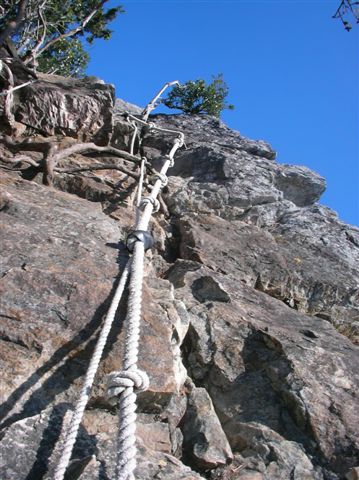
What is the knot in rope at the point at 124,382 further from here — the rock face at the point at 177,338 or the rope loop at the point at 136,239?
the rope loop at the point at 136,239

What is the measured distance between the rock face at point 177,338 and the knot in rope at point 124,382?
12.5 inches

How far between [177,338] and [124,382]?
1300mm

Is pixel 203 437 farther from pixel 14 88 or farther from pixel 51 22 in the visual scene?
pixel 51 22

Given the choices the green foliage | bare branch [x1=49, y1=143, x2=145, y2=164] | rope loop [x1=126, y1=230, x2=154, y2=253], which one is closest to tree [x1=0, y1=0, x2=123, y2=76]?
the green foliage

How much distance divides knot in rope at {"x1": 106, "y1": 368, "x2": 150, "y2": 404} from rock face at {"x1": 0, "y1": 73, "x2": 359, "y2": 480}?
1.05ft

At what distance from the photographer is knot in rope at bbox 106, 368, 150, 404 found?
2.03 m

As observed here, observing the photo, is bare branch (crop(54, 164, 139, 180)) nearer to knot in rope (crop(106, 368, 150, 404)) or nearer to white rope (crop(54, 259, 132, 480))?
white rope (crop(54, 259, 132, 480))

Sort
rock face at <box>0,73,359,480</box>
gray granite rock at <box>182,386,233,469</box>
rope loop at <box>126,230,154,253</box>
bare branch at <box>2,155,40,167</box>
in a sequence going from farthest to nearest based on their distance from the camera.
A: bare branch at <box>2,155,40,167</box> < rope loop at <box>126,230,154,253</box> < gray granite rock at <box>182,386,233,469</box> < rock face at <box>0,73,359,480</box>

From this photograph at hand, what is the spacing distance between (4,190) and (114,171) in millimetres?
2014

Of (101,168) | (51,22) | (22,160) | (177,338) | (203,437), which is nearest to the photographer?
(203,437)

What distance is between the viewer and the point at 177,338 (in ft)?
10.9

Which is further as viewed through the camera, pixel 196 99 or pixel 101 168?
pixel 196 99

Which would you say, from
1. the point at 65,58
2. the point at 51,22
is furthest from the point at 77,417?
the point at 65,58

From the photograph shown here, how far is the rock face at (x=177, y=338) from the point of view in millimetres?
2451
